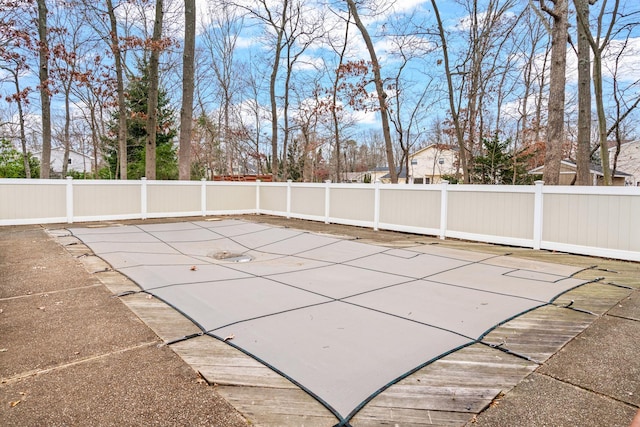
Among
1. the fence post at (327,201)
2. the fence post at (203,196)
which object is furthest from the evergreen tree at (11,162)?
the fence post at (327,201)

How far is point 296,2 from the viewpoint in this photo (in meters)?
14.9

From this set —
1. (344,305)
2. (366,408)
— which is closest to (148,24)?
(344,305)

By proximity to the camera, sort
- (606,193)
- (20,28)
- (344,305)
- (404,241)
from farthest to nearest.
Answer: (20,28) < (404,241) < (606,193) < (344,305)

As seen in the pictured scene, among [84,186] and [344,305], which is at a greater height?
[84,186]

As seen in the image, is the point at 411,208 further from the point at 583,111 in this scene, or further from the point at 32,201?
the point at 32,201

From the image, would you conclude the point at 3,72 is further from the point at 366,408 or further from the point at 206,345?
the point at 366,408

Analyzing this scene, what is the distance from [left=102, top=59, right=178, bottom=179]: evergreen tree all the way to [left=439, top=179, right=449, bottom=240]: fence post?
11.7 metres

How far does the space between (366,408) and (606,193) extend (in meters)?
5.38

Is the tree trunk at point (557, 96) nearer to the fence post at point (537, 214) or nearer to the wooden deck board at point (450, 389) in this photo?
the fence post at point (537, 214)

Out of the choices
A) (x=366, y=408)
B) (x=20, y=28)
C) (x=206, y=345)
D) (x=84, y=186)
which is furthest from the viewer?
(x=20, y=28)

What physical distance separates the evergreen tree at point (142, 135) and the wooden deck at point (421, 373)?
45.9 ft

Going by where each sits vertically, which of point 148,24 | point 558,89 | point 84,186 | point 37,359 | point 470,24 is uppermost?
point 148,24

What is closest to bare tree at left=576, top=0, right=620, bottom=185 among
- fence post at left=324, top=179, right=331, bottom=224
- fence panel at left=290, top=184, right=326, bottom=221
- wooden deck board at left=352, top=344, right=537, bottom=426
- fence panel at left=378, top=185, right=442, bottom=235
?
fence panel at left=378, top=185, right=442, bottom=235

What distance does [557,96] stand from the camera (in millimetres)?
7168
